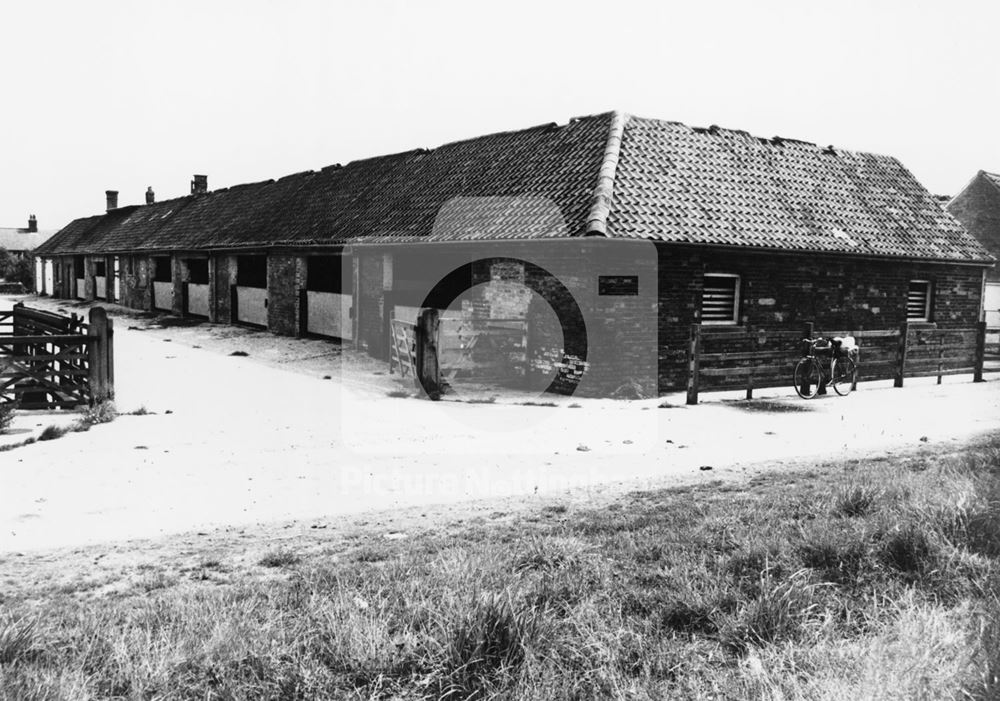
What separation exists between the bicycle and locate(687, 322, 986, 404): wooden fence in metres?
0.35

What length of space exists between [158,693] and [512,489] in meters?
4.60

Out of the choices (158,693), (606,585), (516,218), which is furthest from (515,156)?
(158,693)

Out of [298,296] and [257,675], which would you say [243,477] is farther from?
[298,296]

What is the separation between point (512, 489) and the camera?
25.9 feet

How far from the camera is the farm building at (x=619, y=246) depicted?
14.2 meters

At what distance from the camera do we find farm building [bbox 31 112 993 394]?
1420cm

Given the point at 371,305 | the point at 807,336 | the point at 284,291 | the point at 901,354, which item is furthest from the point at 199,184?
the point at 901,354

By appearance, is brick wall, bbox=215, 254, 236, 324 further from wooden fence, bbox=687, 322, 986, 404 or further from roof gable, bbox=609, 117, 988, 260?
wooden fence, bbox=687, 322, 986, 404

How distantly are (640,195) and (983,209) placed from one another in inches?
1063

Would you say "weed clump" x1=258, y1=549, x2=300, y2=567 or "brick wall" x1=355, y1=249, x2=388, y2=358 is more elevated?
"brick wall" x1=355, y1=249, x2=388, y2=358

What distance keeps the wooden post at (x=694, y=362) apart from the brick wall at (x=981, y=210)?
83.8ft

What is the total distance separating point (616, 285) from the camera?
13938 mm

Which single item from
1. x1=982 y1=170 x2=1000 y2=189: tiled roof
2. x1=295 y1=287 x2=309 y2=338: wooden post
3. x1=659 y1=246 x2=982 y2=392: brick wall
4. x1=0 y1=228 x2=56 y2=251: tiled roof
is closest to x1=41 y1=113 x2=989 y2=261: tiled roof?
x1=659 y1=246 x2=982 y2=392: brick wall

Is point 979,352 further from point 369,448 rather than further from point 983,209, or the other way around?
point 983,209
